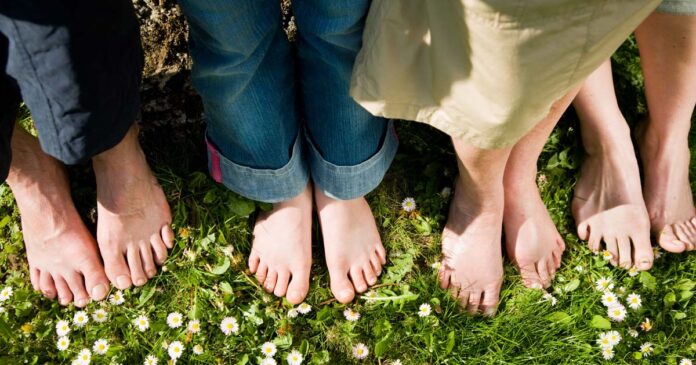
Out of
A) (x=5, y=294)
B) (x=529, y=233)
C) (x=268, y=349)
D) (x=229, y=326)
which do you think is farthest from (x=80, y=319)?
(x=529, y=233)

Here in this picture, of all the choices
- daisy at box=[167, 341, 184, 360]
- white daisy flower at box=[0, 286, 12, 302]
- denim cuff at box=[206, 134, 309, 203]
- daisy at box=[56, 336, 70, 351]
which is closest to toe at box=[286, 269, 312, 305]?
denim cuff at box=[206, 134, 309, 203]

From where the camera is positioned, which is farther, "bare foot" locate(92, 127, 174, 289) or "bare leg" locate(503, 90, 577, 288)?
"bare leg" locate(503, 90, 577, 288)

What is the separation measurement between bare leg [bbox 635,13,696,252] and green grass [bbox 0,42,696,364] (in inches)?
4.6

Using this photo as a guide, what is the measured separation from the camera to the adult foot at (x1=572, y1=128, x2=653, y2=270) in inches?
83.6

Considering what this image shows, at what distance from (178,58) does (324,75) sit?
758mm

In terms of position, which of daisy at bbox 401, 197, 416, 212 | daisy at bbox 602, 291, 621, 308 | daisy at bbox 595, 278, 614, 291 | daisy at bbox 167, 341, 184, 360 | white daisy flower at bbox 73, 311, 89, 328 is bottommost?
white daisy flower at bbox 73, 311, 89, 328

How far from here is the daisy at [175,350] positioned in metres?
1.89

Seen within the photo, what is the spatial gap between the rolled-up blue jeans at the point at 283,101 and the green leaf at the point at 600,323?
827 mm

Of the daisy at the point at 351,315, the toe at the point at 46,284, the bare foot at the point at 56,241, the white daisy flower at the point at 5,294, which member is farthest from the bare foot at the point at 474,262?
the white daisy flower at the point at 5,294

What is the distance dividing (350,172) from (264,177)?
25 centimetres

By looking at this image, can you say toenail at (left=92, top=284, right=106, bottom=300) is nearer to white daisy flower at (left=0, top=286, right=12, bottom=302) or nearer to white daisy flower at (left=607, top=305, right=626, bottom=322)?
white daisy flower at (left=0, top=286, right=12, bottom=302)

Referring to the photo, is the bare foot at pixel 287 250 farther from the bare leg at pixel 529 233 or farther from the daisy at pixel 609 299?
the daisy at pixel 609 299

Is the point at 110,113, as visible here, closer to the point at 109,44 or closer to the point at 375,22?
the point at 109,44

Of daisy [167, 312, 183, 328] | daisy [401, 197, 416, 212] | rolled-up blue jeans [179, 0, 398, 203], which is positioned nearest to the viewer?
rolled-up blue jeans [179, 0, 398, 203]
